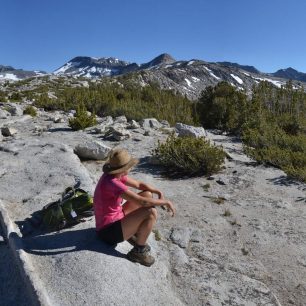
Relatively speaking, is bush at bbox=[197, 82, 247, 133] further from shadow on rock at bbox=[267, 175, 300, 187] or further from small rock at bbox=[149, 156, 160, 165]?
shadow on rock at bbox=[267, 175, 300, 187]

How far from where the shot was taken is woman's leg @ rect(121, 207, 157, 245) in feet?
19.8

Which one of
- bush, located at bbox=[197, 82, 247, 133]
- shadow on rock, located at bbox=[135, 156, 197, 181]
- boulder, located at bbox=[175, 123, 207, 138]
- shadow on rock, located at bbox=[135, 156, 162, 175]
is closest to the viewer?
shadow on rock, located at bbox=[135, 156, 197, 181]

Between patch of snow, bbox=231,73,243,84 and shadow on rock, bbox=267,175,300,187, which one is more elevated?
patch of snow, bbox=231,73,243,84

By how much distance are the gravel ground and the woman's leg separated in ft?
4.87

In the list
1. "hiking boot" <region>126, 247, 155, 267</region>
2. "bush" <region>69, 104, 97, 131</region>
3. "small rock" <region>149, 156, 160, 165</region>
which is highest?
"bush" <region>69, 104, 97, 131</region>

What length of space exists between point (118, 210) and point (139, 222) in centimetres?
38

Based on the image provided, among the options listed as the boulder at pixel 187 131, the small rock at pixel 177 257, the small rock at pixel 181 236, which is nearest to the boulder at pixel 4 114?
the boulder at pixel 187 131

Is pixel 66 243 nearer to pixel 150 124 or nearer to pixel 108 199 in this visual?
pixel 108 199

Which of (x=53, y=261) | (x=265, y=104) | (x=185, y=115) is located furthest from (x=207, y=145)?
(x=265, y=104)

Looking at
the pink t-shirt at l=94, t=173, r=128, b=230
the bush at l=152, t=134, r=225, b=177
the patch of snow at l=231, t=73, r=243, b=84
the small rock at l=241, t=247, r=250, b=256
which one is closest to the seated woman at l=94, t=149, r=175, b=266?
the pink t-shirt at l=94, t=173, r=128, b=230

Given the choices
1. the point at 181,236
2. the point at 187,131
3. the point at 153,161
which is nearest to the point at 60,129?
the point at 187,131

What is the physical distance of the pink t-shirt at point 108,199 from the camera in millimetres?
5934

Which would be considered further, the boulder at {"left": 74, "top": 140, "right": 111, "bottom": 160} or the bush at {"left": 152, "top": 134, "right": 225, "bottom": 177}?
the boulder at {"left": 74, "top": 140, "right": 111, "bottom": 160}

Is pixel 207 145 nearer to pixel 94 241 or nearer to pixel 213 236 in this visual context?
pixel 213 236
